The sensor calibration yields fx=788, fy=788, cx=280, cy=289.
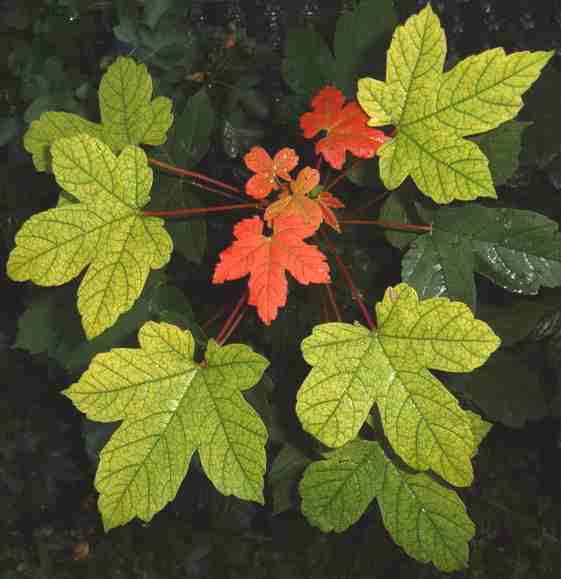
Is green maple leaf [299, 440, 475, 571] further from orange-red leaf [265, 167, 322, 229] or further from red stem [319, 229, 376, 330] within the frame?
orange-red leaf [265, 167, 322, 229]

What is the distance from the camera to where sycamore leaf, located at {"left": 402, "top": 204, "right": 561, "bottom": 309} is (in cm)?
97

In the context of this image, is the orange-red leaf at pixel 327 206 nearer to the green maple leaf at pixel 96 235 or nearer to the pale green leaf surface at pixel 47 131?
the green maple leaf at pixel 96 235

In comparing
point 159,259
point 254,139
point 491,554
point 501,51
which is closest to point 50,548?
point 491,554

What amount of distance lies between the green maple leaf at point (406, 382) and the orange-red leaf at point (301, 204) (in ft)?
0.37

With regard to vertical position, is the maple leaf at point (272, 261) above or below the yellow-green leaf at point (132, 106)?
below

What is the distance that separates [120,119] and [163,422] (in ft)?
1.19

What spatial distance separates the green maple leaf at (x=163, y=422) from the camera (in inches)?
31.7

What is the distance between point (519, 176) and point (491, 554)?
0.95 metres

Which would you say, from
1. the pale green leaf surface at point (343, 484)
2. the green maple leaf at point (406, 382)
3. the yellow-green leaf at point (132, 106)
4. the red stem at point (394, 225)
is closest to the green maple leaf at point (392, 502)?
the pale green leaf surface at point (343, 484)

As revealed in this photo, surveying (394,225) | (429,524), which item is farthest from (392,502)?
(394,225)

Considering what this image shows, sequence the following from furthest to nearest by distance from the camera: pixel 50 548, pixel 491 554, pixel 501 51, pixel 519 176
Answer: pixel 50 548 < pixel 491 554 < pixel 519 176 < pixel 501 51

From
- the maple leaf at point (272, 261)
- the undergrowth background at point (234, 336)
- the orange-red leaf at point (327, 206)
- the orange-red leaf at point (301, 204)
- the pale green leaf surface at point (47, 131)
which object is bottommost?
the undergrowth background at point (234, 336)

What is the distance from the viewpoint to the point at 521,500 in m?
1.79

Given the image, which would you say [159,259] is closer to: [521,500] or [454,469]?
[454,469]
